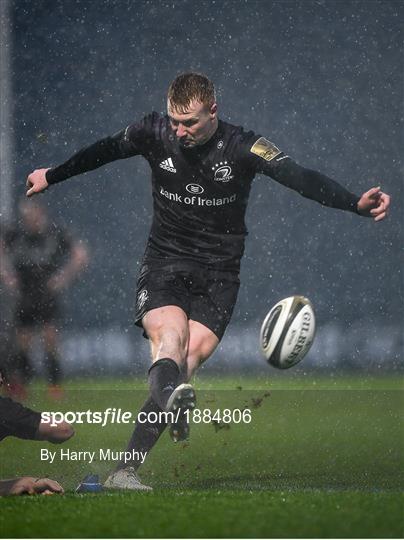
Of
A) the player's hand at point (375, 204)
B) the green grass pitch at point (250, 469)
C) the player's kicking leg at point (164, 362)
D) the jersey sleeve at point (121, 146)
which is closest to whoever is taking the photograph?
the green grass pitch at point (250, 469)

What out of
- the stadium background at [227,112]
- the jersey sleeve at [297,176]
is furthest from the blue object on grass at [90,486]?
the stadium background at [227,112]

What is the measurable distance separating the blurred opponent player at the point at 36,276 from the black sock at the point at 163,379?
2.66 meters

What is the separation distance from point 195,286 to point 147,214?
10.2 ft

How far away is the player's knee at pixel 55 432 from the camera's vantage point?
7.03m

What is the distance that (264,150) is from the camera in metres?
6.60

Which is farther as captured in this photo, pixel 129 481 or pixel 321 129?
pixel 321 129

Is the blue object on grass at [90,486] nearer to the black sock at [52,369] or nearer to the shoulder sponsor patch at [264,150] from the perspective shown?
the shoulder sponsor patch at [264,150]

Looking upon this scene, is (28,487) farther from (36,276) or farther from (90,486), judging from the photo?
(36,276)

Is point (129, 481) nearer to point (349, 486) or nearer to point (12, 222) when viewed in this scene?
point (349, 486)

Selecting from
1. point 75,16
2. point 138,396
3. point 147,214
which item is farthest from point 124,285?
point 75,16

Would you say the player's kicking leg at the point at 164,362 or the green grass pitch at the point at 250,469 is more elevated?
the player's kicking leg at the point at 164,362

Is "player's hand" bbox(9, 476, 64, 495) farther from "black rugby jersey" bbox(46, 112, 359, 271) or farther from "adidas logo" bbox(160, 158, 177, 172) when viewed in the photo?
"adidas logo" bbox(160, 158, 177, 172)

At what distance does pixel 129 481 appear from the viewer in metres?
6.53

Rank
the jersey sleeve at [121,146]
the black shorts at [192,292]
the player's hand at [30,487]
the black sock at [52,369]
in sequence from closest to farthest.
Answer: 1. the player's hand at [30,487]
2. the black shorts at [192,292]
3. the jersey sleeve at [121,146]
4. the black sock at [52,369]
